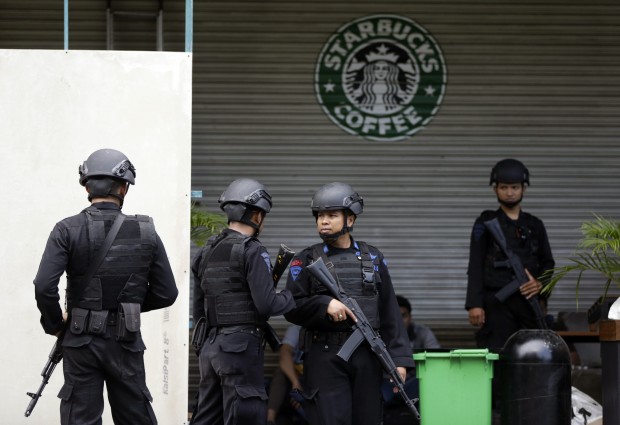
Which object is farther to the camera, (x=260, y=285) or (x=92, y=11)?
(x=92, y=11)

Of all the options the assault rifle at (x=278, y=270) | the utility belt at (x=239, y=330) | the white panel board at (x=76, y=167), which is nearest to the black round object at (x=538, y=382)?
Result: the assault rifle at (x=278, y=270)

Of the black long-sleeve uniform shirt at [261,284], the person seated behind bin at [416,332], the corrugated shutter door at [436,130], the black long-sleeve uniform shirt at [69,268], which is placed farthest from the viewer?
the corrugated shutter door at [436,130]


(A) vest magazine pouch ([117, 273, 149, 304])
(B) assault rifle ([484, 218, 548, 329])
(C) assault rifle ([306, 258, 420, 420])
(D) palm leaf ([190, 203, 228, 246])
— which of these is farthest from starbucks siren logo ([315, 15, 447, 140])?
(A) vest magazine pouch ([117, 273, 149, 304])

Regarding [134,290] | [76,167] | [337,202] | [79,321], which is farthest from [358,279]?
[76,167]

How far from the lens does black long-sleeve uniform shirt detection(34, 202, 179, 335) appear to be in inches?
239

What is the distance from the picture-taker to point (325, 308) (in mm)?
6996

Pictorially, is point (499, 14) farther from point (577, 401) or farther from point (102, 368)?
point (102, 368)

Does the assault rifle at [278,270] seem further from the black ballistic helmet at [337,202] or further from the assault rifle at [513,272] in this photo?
the assault rifle at [513,272]

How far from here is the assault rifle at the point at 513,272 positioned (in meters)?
8.90

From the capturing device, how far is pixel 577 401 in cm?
859

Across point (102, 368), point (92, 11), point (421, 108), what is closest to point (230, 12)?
point (92, 11)

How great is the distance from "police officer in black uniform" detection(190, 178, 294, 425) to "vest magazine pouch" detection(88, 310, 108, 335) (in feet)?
2.49

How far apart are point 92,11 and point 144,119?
10.3 ft

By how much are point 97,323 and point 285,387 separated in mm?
3555
